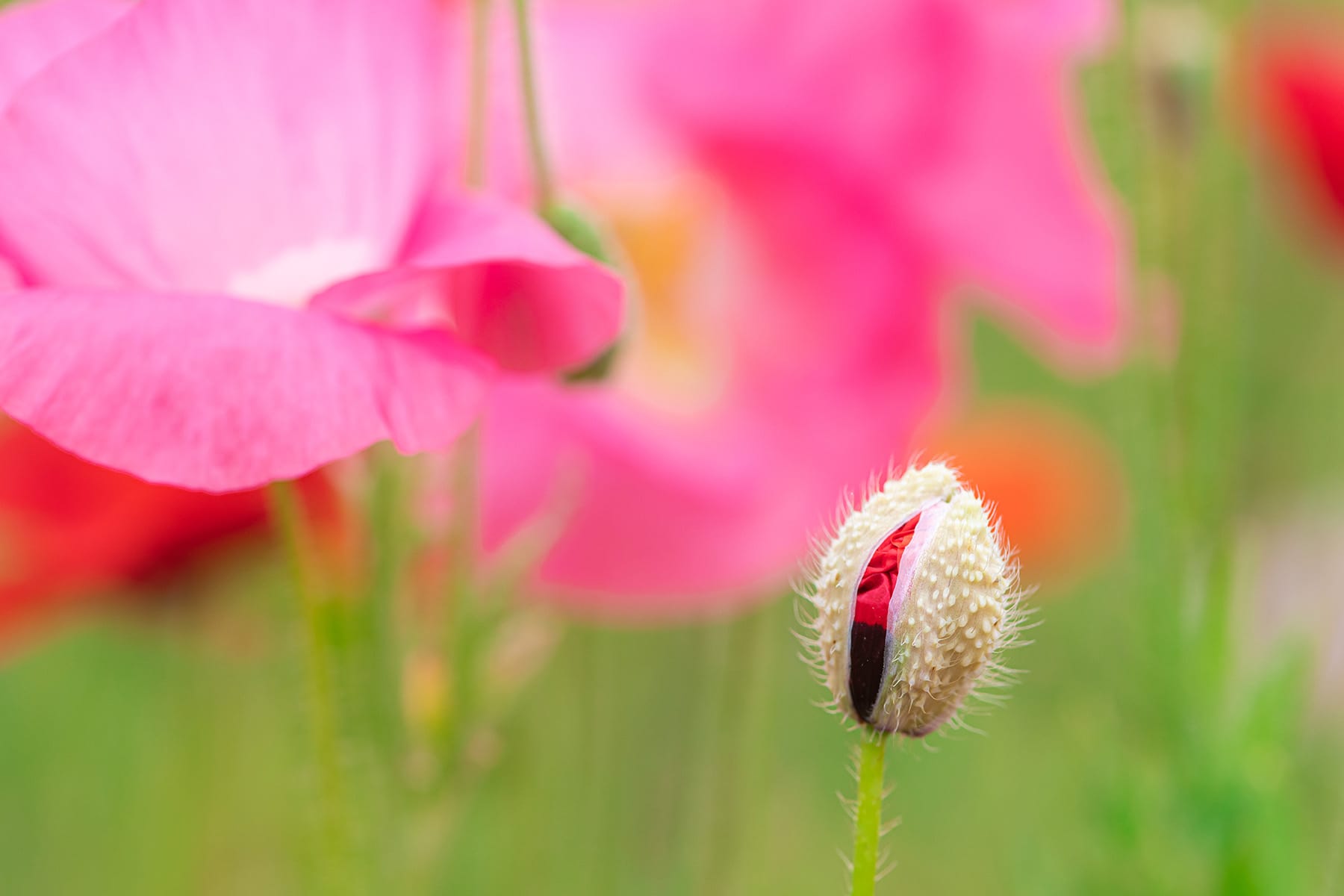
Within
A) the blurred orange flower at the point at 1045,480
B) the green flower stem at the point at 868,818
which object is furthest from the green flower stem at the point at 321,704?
the blurred orange flower at the point at 1045,480

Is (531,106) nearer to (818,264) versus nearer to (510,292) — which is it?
(510,292)

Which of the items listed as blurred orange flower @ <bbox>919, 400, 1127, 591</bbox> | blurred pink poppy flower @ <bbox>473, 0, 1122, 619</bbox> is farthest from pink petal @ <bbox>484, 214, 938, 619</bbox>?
blurred orange flower @ <bbox>919, 400, 1127, 591</bbox>

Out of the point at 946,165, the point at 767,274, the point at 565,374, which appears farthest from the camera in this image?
the point at 767,274

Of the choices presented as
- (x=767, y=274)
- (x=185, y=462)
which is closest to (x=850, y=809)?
(x=185, y=462)

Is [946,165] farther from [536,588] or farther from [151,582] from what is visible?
[151,582]

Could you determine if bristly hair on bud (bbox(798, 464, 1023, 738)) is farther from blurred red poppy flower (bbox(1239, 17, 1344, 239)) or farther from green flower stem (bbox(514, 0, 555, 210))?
blurred red poppy flower (bbox(1239, 17, 1344, 239))

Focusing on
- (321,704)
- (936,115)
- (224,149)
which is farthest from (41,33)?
(936,115)
